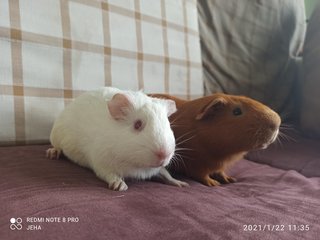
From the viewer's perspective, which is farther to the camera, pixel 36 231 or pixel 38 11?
pixel 38 11

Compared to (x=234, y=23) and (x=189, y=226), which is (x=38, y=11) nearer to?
(x=189, y=226)

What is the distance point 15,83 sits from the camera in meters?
0.89

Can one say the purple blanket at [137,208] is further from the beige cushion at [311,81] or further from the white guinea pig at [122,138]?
the beige cushion at [311,81]

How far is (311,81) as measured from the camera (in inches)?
54.1

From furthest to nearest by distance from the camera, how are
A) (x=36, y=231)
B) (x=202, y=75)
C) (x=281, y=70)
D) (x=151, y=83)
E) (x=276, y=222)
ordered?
(x=281, y=70)
(x=202, y=75)
(x=151, y=83)
(x=276, y=222)
(x=36, y=231)

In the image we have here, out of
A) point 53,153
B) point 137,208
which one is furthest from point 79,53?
point 137,208

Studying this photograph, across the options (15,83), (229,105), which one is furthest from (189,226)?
(15,83)

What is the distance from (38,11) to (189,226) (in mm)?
697

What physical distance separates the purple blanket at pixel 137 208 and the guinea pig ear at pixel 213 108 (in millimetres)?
151

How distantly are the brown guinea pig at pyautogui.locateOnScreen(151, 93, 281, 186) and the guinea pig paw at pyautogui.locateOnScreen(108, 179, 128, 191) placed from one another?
157mm

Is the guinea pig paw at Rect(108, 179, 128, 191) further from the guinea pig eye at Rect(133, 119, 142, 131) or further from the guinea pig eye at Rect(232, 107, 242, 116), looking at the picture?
the guinea pig eye at Rect(232, 107, 242, 116)

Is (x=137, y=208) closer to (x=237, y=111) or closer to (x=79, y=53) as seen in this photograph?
(x=237, y=111)

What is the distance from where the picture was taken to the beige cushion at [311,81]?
1.34 metres

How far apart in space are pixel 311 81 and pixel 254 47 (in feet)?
0.94
